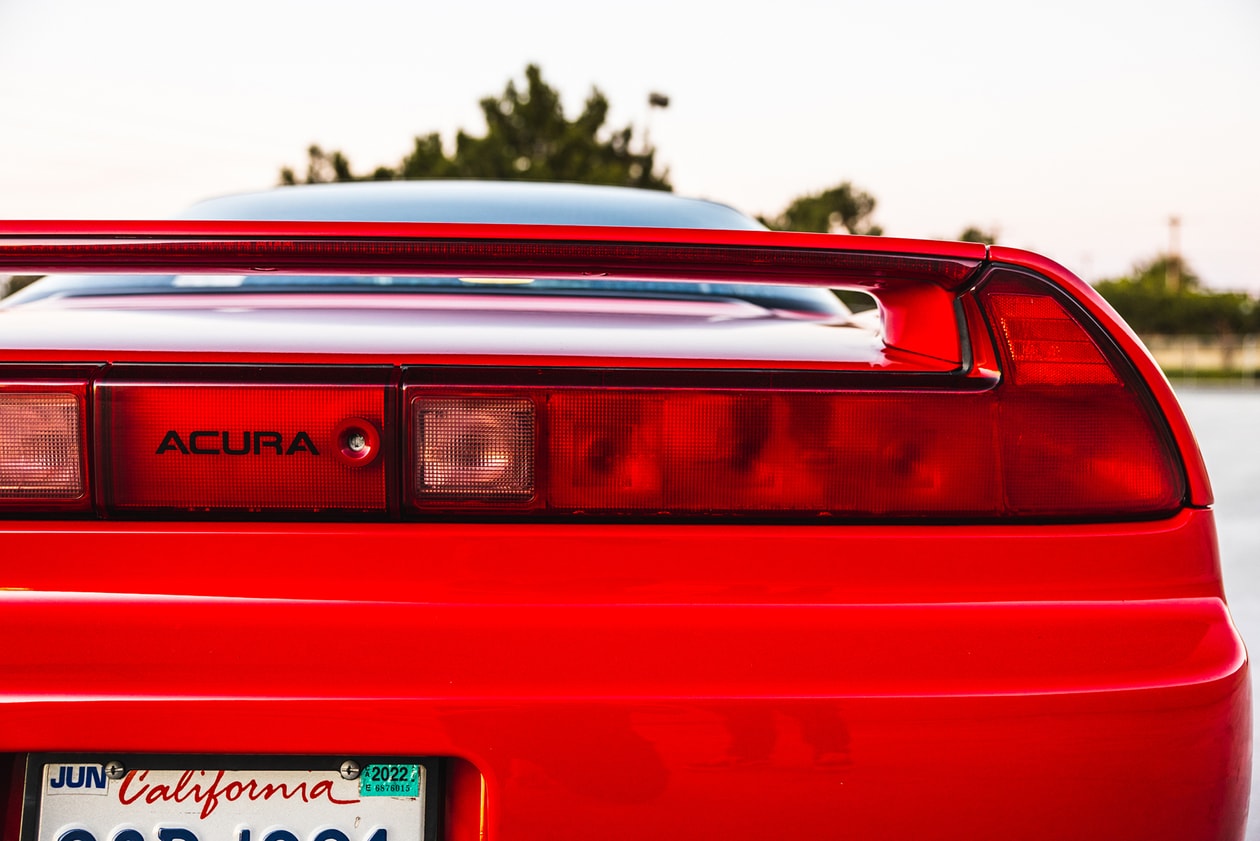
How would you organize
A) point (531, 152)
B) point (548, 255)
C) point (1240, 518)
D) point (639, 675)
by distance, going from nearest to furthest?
point (639, 675), point (548, 255), point (1240, 518), point (531, 152)

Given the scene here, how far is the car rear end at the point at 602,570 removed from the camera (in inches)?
41.8

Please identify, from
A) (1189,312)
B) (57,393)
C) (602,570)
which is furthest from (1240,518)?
(1189,312)

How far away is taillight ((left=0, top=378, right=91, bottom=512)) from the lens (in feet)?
3.68

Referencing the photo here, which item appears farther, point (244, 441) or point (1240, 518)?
point (1240, 518)

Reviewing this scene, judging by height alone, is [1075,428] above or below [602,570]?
above

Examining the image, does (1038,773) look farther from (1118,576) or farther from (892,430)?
(892,430)

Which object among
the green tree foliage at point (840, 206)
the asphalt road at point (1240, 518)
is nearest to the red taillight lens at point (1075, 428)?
the asphalt road at point (1240, 518)

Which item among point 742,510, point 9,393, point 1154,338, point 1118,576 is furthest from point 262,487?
point 1154,338

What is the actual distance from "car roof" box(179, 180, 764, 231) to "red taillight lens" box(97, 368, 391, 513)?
3.42ft

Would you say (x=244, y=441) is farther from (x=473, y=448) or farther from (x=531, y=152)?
(x=531, y=152)

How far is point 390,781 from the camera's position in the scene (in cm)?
109

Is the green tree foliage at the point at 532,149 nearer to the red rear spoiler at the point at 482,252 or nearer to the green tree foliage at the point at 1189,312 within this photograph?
the red rear spoiler at the point at 482,252

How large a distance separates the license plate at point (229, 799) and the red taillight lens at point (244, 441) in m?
0.27

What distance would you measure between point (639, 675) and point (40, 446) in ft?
2.32
